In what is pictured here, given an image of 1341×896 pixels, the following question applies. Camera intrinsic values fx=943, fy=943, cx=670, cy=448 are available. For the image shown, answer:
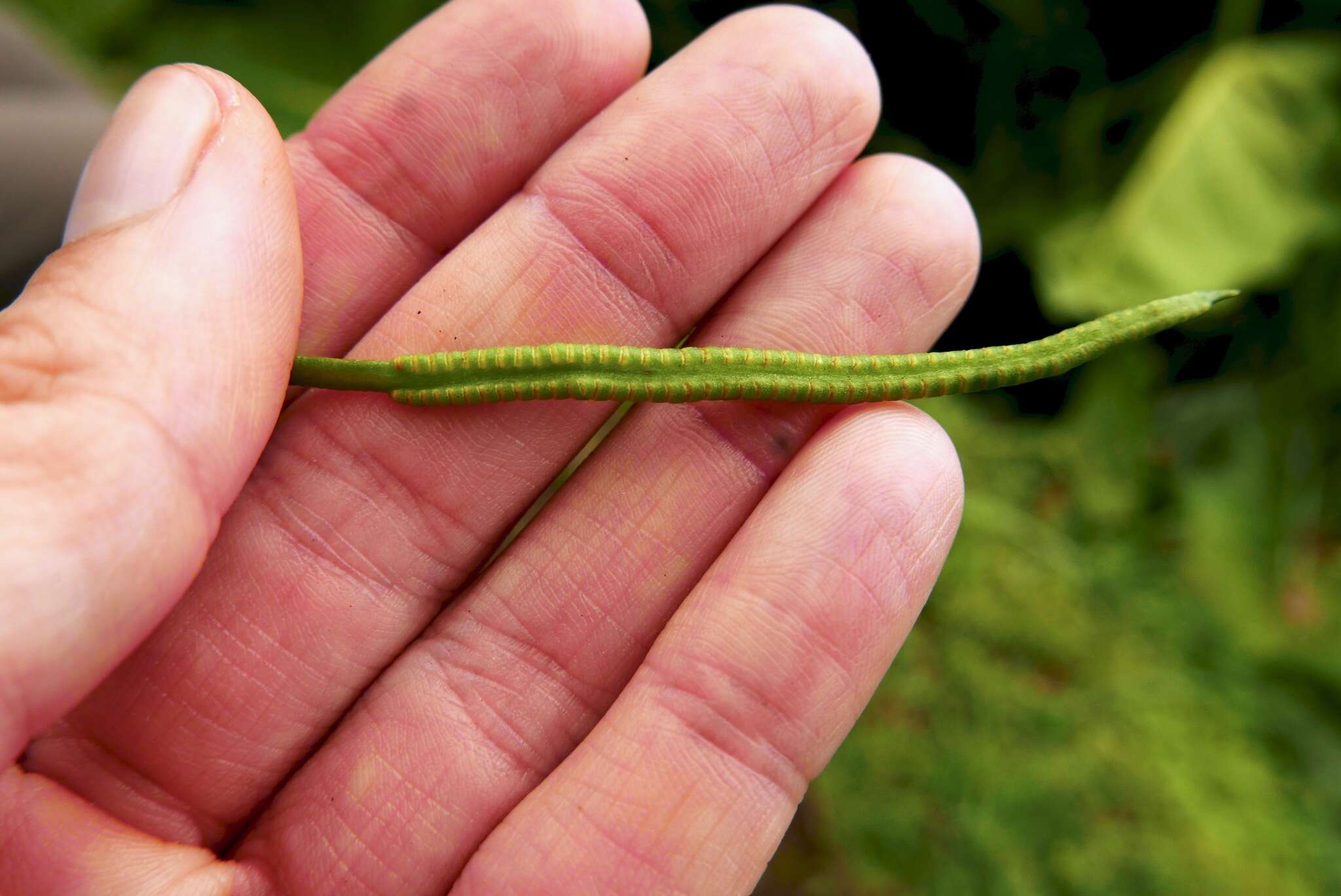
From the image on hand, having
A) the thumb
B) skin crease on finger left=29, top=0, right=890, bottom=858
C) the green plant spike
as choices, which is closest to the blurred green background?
the green plant spike

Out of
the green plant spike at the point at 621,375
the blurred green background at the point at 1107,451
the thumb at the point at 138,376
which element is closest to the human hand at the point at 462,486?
the thumb at the point at 138,376

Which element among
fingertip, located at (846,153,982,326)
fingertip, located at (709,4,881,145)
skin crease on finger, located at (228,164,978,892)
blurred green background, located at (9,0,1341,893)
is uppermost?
fingertip, located at (709,4,881,145)

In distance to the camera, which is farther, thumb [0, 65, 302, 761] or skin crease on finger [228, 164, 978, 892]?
skin crease on finger [228, 164, 978, 892]

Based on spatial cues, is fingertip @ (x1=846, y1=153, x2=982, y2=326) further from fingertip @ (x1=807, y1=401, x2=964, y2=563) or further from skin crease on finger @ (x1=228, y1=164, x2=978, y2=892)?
fingertip @ (x1=807, y1=401, x2=964, y2=563)

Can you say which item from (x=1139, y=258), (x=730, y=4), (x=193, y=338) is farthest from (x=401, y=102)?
(x=1139, y=258)

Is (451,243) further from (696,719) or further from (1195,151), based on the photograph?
(1195,151)

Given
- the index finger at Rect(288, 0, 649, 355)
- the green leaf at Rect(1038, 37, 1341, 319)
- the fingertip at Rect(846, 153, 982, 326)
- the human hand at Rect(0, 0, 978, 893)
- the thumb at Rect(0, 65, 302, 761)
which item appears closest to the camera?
the thumb at Rect(0, 65, 302, 761)

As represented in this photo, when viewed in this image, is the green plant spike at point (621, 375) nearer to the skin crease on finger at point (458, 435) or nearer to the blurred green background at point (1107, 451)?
the skin crease on finger at point (458, 435)

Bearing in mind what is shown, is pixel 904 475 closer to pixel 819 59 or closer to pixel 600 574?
pixel 600 574
